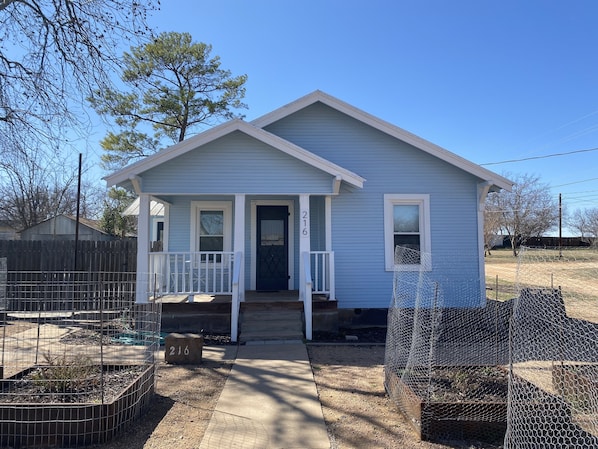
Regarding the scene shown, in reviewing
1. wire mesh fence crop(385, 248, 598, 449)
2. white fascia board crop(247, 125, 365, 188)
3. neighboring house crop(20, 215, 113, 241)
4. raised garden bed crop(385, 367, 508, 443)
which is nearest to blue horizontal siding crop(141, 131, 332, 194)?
white fascia board crop(247, 125, 365, 188)

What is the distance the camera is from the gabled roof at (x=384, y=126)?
952 centimetres

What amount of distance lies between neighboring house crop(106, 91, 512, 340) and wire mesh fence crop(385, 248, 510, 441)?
1862mm

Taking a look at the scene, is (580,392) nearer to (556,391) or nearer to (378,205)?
(556,391)

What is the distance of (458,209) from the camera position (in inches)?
385

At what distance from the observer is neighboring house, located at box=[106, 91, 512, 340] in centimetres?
843

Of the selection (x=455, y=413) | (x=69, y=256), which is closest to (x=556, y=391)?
(x=455, y=413)

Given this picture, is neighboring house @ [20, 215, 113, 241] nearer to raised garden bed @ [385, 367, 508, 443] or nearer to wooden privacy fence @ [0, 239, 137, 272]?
wooden privacy fence @ [0, 239, 137, 272]

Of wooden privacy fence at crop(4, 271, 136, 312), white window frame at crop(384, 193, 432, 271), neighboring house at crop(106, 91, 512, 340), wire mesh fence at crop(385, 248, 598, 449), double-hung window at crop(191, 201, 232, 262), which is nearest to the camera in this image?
wire mesh fence at crop(385, 248, 598, 449)

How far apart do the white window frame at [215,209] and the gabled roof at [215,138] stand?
2.40 metres

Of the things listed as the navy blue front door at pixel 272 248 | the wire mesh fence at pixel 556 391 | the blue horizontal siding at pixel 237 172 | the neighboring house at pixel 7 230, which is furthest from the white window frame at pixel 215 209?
the neighboring house at pixel 7 230

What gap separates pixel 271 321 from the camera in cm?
807

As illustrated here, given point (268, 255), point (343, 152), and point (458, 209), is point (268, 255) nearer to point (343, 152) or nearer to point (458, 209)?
point (343, 152)

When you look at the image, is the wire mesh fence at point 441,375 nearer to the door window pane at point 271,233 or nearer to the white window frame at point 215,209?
the door window pane at point 271,233

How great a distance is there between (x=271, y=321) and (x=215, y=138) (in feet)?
12.6
